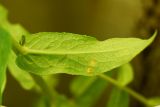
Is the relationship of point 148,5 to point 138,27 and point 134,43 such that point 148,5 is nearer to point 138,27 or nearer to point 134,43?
point 138,27

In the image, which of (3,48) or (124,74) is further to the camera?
(124,74)

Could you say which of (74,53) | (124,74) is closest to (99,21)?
(124,74)

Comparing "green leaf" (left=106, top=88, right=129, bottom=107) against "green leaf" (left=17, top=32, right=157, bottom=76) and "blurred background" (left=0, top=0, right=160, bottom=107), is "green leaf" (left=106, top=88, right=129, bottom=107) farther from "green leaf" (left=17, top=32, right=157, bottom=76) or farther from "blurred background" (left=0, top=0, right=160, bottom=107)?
"blurred background" (left=0, top=0, right=160, bottom=107)

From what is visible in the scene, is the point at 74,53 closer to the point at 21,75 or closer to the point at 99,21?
the point at 21,75

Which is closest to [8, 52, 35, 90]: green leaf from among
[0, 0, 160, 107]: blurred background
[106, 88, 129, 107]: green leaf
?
[106, 88, 129, 107]: green leaf

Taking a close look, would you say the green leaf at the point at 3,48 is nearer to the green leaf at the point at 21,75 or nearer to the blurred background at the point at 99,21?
the green leaf at the point at 21,75
